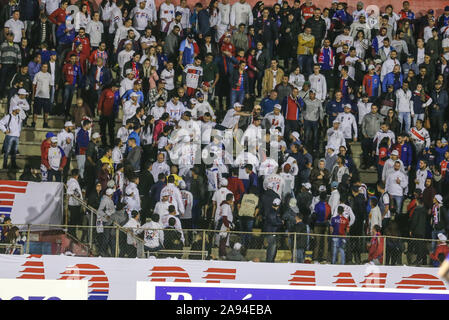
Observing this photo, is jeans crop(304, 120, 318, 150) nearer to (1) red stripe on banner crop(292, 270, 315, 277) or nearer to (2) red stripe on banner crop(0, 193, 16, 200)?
(1) red stripe on banner crop(292, 270, 315, 277)

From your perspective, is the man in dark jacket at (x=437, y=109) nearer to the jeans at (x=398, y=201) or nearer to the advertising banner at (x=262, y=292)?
the jeans at (x=398, y=201)

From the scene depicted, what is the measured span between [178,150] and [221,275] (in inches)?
155

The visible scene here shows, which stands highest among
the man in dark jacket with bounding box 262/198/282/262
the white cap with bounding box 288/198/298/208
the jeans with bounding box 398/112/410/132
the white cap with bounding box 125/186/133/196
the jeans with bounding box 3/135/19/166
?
the jeans with bounding box 398/112/410/132

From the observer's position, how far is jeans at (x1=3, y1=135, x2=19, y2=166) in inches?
749

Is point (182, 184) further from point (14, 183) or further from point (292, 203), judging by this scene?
point (14, 183)

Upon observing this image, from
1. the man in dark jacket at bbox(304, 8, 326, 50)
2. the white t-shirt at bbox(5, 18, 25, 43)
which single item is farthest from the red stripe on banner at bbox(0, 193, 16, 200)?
the man in dark jacket at bbox(304, 8, 326, 50)

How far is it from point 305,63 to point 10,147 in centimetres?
722

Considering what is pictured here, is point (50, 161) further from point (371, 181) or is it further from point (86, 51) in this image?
point (371, 181)

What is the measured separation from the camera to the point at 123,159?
18562 mm

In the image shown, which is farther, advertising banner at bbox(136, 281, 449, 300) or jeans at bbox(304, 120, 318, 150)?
jeans at bbox(304, 120, 318, 150)

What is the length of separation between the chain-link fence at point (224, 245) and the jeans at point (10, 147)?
3397 mm

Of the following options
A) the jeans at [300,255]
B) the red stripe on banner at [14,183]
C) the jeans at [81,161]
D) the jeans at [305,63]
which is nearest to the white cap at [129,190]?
the jeans at [81,161]

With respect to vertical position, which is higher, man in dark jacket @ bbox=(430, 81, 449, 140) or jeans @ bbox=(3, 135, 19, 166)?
man in dark jacket @ bbox=(430, 81, 449, 140)

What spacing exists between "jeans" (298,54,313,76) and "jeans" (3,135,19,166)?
6925mm
